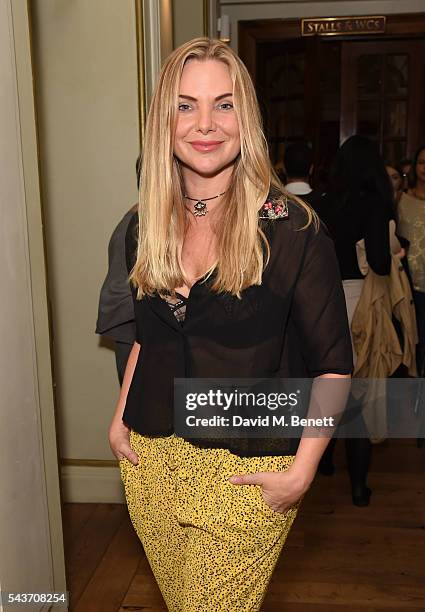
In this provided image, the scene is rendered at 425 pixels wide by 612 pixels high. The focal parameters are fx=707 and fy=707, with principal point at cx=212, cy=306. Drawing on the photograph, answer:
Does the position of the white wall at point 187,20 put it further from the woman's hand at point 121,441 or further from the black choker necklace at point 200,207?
the woman's hand at point 121,441

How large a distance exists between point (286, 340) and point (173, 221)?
1.19 ft

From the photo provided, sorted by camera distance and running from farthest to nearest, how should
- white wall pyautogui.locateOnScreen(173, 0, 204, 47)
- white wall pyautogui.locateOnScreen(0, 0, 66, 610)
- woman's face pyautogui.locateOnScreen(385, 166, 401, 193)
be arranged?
woman's face pyautogui.locateOnScreen(385, 166, 401, 193)
white wall pyautogui.locateOnScreen(173, 0, 204, 47)
white wall pyautogui.locateOnScreen(0, 0, 66, 610)

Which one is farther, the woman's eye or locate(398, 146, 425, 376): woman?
locate(398, 146, 425, 376): woman

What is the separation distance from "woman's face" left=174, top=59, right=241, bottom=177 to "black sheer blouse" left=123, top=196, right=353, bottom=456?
17 centimetres

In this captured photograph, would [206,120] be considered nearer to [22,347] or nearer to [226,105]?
[226,105]

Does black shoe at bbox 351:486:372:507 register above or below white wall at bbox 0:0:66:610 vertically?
below

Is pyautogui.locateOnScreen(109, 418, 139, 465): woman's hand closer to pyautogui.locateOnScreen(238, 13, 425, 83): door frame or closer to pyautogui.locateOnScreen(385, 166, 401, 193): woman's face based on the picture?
pyautogui.locateOnScreen(385, 166, 401, 193): woman's face

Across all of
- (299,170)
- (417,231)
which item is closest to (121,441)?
(299,170)

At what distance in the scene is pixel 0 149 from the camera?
1733 millimetres

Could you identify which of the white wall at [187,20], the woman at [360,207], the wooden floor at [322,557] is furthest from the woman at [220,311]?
the white wall at [187,20]

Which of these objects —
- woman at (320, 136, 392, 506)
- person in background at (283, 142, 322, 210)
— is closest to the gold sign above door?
person in background at (283, 142, 322, 210)

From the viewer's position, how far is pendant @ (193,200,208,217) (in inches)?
61.7

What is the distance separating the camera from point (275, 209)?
57.2 inches

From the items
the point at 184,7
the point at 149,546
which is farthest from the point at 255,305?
the point at 184,7
